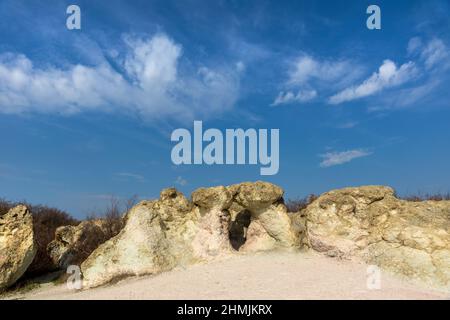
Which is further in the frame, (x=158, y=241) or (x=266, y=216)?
(x=266, y=216)

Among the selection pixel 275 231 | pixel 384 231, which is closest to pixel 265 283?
pixel 275 231

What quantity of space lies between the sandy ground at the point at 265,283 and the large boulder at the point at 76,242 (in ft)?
13.4

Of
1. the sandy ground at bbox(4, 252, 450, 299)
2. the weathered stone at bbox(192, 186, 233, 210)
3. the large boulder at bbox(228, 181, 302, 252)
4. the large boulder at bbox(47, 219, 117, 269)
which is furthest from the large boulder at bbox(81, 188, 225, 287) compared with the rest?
the large boulder at bbox(47, 219, 117, 269)

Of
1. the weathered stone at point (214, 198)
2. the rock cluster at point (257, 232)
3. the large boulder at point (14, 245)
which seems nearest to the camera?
the rock cluster at point (257, 232)

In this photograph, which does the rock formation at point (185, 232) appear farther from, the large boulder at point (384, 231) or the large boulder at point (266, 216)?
the large boulder at point (384, 231)

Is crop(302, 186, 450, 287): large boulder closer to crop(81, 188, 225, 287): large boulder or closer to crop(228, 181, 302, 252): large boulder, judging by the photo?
crop(228, 181, 302, 252): large boulder

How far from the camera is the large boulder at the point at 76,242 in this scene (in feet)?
51.3


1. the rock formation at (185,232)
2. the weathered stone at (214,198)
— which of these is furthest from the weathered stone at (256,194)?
the weathered stone at (214,198)

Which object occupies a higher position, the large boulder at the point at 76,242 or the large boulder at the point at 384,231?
the large boulder at the point at 384,231

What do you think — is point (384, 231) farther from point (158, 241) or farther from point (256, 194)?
point (158, 241)

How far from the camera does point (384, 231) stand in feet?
34.6

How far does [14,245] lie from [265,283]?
7731 millimetres

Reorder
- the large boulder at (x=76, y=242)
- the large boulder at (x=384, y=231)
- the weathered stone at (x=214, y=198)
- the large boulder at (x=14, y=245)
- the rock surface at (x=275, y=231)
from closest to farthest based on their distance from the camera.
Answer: the large boulder at (x=384, y=231) < the rock surface at (x=275, y=231) < the large boulder at (x=14, y=245) < the weathered stone at (x=214, y=198) < the large boulder at (x=76, y=242)
